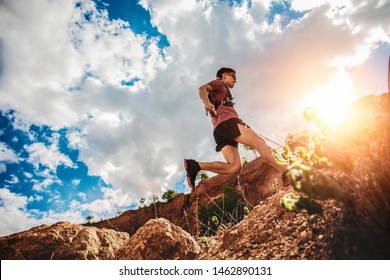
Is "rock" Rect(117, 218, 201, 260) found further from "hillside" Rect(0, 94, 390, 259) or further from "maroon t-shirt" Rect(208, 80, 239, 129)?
"maroon t-shirt" Rect(208, 80, 239, 129)

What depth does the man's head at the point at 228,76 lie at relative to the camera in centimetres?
448

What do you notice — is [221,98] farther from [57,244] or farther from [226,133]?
[57,244]

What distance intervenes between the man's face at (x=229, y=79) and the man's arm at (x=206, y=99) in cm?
60

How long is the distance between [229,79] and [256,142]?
4.51ft

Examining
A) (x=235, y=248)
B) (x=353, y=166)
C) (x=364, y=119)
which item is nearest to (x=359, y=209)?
(x=353, y=166)

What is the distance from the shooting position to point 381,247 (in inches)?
63.3

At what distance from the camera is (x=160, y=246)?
3.36m

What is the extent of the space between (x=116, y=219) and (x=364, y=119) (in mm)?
42674

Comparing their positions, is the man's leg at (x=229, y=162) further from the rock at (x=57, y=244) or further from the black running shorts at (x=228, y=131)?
the rock at (x=57, y=244)

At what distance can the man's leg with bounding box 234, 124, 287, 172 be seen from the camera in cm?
356

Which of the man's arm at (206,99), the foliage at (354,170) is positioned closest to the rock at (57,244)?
the man's arm at (206,99)

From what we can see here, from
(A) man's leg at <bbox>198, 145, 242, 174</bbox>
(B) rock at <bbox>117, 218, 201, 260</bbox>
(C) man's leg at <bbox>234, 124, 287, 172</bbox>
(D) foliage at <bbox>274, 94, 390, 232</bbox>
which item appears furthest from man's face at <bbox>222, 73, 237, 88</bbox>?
(D) foliage at <bbox>274, 94, 390, 232</bbox>

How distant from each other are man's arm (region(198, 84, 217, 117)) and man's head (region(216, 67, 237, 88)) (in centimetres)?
61
